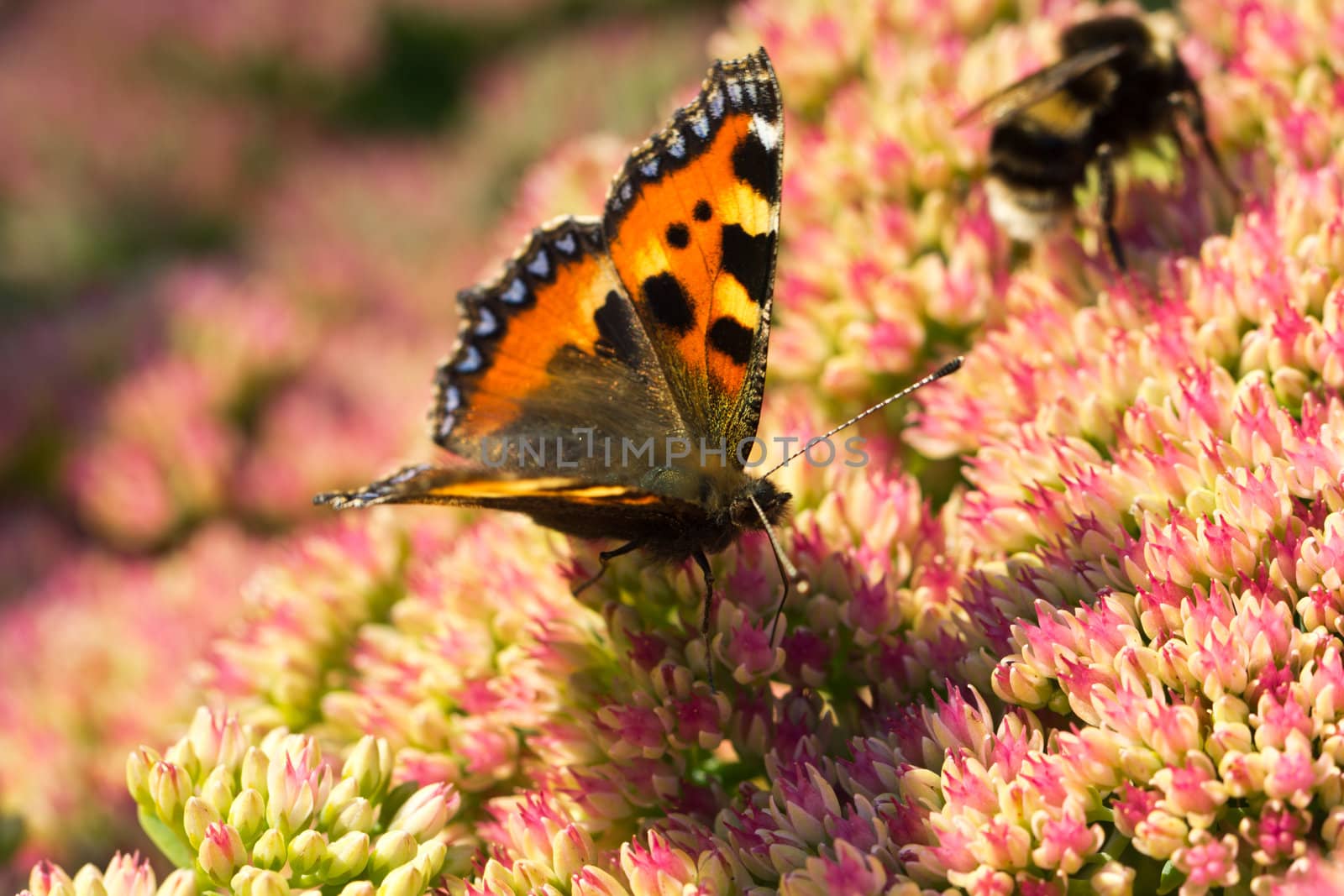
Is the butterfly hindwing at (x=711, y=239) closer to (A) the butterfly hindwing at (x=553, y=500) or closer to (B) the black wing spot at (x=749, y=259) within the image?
(B) the black wing spot at (x=749, y=259)

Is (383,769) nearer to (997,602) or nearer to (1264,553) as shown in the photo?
(997,602)

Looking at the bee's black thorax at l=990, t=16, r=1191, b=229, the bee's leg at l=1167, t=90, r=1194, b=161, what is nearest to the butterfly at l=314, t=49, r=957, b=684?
the bee's black thorax at l=990, t=16, r=1191, b=229

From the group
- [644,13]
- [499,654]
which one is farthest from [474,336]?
[644,13]

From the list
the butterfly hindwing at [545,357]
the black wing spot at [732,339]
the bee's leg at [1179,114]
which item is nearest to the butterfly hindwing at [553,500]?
the butterfly hindwing at [545,357]

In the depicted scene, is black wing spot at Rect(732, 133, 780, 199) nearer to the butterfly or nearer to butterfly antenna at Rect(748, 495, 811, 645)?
the butterfly

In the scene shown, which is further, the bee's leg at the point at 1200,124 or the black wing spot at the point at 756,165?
the bee's leg at the point at 1200,124

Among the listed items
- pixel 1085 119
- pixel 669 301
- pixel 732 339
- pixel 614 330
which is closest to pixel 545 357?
pixel 614 330
